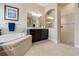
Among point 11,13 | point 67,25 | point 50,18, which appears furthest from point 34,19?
point 67,25

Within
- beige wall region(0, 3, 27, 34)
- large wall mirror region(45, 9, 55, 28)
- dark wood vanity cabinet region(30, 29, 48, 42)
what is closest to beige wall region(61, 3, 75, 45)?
large wall mirror region(45, 9, 55, 28)

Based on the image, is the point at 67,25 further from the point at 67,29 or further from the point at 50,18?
the point at 50,18

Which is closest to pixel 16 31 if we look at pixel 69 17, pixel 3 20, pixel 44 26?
pixel 3 20

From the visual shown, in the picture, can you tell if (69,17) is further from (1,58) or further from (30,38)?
(1,58)

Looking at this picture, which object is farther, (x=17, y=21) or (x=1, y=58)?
(x=17, y=21)

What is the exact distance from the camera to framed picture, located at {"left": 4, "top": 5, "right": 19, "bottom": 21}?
2709 mm

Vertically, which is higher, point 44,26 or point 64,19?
point 64,19

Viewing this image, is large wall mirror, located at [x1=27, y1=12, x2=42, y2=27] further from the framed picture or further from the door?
the door

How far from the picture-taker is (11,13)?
9.13ft

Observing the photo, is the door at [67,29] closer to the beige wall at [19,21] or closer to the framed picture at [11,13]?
the beige wall at [19,21]

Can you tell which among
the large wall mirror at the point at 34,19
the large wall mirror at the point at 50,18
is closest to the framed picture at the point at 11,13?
the large wall mirror at the point at 34,19

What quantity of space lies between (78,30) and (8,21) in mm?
2202

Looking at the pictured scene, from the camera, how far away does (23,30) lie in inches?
116

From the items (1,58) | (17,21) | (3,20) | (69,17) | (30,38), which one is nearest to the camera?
(1,58)
